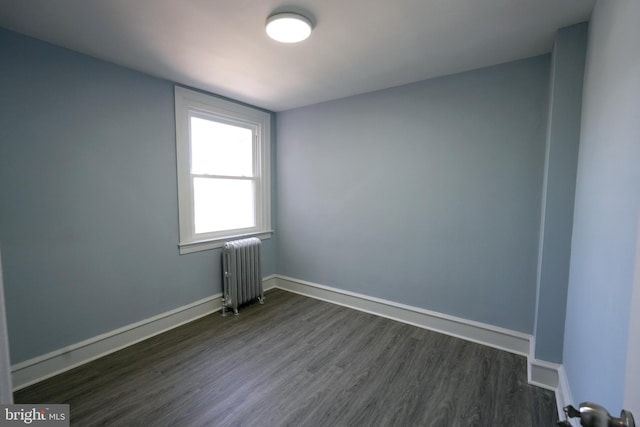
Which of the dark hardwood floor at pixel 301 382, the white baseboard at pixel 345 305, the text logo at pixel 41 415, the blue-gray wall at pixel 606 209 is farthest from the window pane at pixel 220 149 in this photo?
the blue-gray wall at pixel 606 209

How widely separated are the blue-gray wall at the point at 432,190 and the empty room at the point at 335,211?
2cm

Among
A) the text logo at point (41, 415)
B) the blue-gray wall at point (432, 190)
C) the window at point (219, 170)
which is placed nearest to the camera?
the text logo at point (41, 415)

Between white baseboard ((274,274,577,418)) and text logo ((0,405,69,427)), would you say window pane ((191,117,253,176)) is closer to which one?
white baseboard ((274,274,577,418))

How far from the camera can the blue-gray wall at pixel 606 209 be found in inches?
40.0

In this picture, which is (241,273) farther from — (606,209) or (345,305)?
(606,209)

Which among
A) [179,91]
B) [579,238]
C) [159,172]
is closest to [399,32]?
[579,238]

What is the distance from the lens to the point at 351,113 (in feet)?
10.4

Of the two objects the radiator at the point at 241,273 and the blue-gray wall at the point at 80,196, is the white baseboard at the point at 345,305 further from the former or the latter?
the radiator at the point at 241,273

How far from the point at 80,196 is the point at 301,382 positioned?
7.32ft

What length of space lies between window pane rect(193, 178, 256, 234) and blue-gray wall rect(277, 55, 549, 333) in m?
0.68

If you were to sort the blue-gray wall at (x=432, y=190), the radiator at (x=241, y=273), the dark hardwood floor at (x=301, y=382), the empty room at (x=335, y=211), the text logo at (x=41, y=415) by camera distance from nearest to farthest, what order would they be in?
the text logo at (x=41, y=415), the empty room at (x=335, y=211), the dark hardwood floor at (x=301, y=382), the blue-gray wall at (x=432, y=190), the radiator at (x=241, y=273)

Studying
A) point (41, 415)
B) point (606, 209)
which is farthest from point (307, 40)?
point (41, 415)

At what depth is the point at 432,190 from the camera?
8.91ft

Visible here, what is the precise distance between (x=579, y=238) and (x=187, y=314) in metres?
3.34
